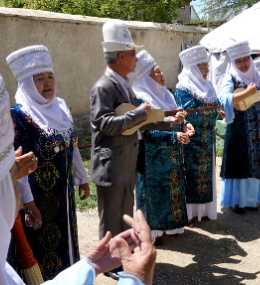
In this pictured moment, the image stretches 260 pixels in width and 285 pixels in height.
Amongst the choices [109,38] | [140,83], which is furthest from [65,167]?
[140,83]

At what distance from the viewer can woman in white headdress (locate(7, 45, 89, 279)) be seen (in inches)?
122

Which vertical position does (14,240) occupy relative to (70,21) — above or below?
below

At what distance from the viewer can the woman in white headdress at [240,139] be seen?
5195 mm

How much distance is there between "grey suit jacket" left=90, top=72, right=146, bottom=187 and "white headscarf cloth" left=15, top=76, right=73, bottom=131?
19.1 inches

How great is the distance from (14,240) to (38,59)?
114cm

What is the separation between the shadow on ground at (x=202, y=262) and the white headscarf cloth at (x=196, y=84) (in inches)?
53.8

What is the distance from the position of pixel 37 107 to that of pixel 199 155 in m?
2.35

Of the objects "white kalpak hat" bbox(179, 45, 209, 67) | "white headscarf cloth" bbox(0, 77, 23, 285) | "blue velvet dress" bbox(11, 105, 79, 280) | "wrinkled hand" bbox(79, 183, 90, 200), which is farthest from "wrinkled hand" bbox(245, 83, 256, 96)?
"white headscarf cloth" bbox(0, 77, 23, 285)

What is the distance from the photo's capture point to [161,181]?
4.61m

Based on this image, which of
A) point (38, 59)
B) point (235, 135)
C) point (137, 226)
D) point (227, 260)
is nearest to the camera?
point (137, 226)

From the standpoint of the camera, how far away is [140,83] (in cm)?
450

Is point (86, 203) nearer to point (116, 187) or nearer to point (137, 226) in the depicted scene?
point (116, 187)

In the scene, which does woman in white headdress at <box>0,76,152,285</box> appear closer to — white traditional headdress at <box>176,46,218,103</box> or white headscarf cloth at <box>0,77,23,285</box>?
white headscarf cloth at <box>0,77,23,285</box>

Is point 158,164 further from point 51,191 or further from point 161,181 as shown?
point 51,191
